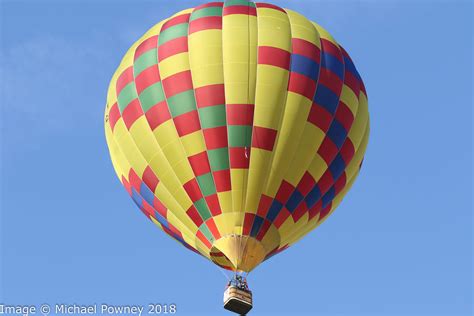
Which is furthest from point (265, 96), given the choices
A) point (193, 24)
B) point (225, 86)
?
point (193, 24)

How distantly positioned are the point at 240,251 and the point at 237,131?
7.98 feet

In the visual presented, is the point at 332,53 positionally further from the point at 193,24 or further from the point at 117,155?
the point at 117,155

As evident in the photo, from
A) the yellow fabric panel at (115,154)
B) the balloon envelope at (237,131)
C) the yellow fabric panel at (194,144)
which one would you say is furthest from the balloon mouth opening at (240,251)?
the yellow fabric panel at (115,154)

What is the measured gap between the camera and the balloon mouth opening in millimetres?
25047

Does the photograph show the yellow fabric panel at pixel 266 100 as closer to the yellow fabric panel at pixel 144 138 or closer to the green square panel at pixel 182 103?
the green square panel at pixel 182 103

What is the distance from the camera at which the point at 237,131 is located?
25406mm

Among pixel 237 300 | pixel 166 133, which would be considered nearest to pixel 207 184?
pixel 166 133

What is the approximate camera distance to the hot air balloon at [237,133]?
25.3m

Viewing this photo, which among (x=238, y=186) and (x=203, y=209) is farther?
(x=203, y=209)

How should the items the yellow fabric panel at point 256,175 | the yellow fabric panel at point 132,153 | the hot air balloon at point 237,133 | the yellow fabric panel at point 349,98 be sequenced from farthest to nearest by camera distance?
the yellow fabric panel at point 349,98 → the yellow fabric panel at point 132,153 → the hot air balloon at point 237,133 → the yellow fabric panel at point 256,175

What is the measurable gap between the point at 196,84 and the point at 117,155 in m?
2.61

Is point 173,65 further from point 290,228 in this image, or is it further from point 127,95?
point 290,228

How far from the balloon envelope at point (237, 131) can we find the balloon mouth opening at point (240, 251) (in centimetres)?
2

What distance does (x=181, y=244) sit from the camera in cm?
2695
